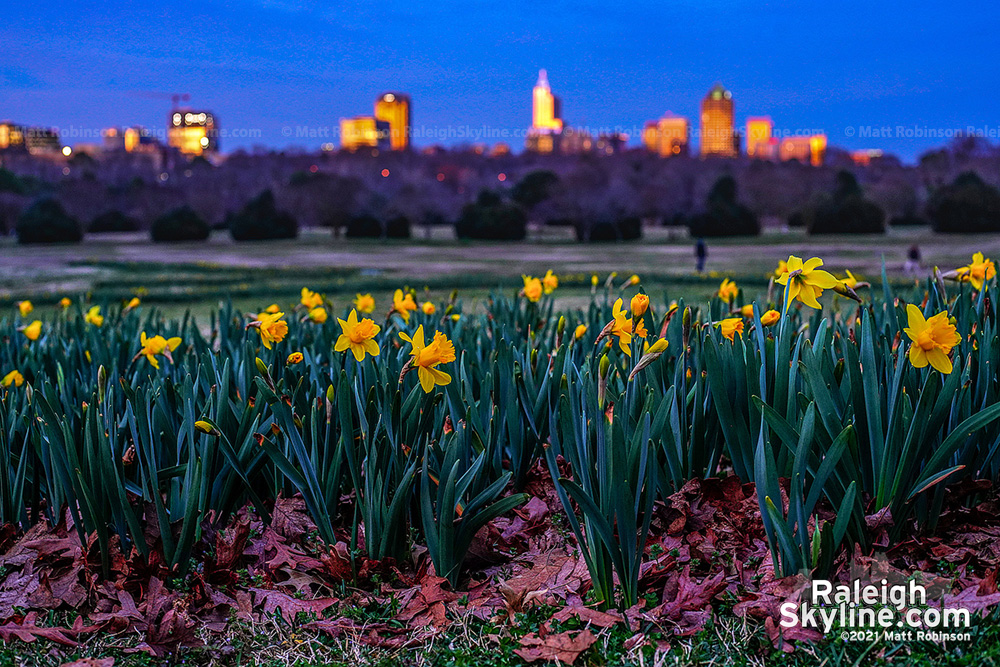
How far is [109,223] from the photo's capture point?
4666cm

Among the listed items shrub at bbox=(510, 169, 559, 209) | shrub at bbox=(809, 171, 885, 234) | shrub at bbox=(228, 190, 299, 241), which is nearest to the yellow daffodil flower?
shrub at bbox=(809, 171, 885, 234)

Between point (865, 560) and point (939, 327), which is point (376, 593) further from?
point (939, 327)

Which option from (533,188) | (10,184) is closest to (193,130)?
(10,184)

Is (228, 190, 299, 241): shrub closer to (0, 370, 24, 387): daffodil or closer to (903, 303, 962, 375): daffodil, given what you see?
(0, 370, 24, 387): daffodil

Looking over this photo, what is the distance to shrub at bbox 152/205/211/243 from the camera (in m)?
39.8

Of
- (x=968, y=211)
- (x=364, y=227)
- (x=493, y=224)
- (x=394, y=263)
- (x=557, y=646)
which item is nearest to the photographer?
(x=557, y=646)

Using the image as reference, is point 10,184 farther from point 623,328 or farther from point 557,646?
point 557,646

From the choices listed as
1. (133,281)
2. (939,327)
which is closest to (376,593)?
(939,327)

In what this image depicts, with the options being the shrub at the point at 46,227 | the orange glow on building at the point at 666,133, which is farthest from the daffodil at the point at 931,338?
the orange glow on building at the point at 666,133

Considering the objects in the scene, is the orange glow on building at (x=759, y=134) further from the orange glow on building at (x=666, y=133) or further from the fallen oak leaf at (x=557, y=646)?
the fallen oak leaf at (x=557, y=646)

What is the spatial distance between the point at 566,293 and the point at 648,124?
433ft

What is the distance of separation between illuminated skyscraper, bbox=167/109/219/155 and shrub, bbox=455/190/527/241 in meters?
77.9

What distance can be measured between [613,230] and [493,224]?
5.61 metres

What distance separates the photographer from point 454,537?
264 cm
